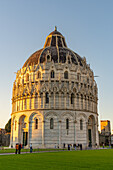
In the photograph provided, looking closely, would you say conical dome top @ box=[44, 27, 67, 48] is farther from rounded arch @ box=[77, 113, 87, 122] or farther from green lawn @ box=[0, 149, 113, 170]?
green lawn @ box=[0, 149, 113, 170]

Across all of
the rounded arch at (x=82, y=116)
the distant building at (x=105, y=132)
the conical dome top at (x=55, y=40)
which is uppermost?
the conical dome top at (x=55, y=40)

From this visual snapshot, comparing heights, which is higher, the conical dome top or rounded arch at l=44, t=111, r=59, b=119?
the conical dome top

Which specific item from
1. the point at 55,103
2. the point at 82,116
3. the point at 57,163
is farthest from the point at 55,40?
the point at 57,163

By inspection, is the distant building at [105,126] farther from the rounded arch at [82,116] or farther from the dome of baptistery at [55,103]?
the rounded arch at [82,116]

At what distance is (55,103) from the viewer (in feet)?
169

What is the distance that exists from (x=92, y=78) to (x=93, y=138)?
695 inches

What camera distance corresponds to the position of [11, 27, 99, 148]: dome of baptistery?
165 ft

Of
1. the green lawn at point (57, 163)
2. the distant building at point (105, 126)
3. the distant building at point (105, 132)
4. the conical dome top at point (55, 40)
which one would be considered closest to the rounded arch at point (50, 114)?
the conical dome top at point (55, 40)

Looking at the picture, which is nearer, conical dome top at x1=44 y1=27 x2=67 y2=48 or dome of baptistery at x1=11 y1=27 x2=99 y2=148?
dome of baptistery at x1=11 y1=27 x2=99 y2=148

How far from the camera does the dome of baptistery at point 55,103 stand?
50375 millimetres

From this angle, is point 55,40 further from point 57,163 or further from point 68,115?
point 57,163

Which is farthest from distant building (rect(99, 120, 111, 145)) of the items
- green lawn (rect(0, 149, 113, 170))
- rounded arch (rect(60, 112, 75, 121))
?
green lawn (rect(0, 149, 113, 170))

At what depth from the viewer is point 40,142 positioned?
49750 millimetres

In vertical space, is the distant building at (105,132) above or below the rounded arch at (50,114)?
below
